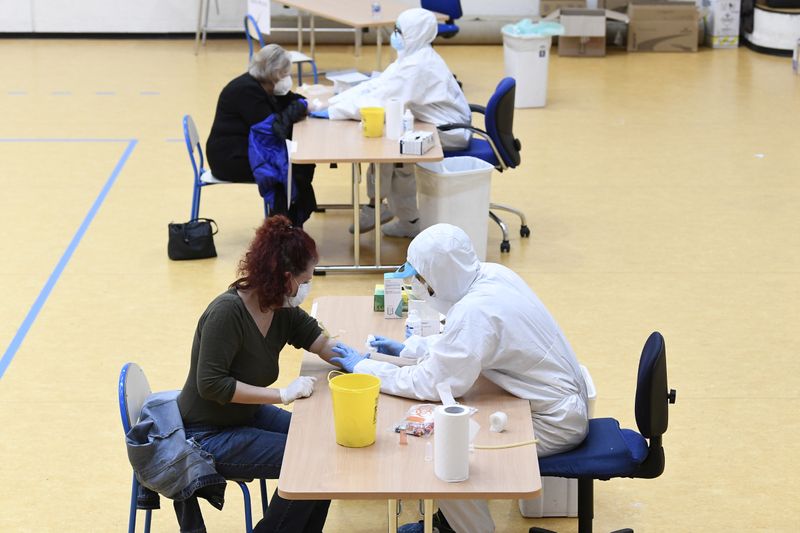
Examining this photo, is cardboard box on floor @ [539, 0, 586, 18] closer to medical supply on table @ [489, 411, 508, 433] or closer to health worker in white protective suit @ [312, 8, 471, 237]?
health worker in white protective suit @ [312, 8, 471, 237]

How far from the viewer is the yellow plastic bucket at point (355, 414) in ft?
9.47

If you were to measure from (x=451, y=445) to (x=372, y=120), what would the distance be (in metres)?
3.67

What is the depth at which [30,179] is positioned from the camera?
7840 millimetres

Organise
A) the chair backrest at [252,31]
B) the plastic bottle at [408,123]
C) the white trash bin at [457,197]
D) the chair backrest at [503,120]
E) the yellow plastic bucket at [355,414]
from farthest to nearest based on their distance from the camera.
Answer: the chair backrest at [252,31], the chair backrest at [503,120], the plastic bottle at [408,123], the white trash bin at [457,197], the yellow plastic bucket at [355,414]

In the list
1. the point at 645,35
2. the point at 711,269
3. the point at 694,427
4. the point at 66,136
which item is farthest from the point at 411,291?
the point at 645,35

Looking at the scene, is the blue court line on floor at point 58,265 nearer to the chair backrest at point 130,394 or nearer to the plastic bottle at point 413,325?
the chair backrest at point 130,394

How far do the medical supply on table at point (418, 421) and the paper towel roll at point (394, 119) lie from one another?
3209 mm

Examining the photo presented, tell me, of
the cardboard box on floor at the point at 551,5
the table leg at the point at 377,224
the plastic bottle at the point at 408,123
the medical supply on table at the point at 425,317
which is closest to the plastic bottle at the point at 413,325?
the medical supply on table at the point at 425,317

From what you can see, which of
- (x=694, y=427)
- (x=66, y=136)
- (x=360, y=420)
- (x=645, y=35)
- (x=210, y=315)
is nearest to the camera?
(x=360, y=420)

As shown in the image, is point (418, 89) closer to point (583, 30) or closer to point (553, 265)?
point (553, 265)

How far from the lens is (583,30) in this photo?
40.4 feet

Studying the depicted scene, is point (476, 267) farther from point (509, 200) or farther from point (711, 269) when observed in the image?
point (509, 200)

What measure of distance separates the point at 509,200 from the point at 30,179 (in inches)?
136

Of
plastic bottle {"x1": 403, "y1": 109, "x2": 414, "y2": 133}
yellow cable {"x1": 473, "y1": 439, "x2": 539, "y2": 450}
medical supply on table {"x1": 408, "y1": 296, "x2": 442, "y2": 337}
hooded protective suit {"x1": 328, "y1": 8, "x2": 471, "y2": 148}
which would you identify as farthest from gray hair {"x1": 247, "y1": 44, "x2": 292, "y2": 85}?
yellow cable {"x1": 473, "y1": 439, "x2": 539, "y2": 450}
